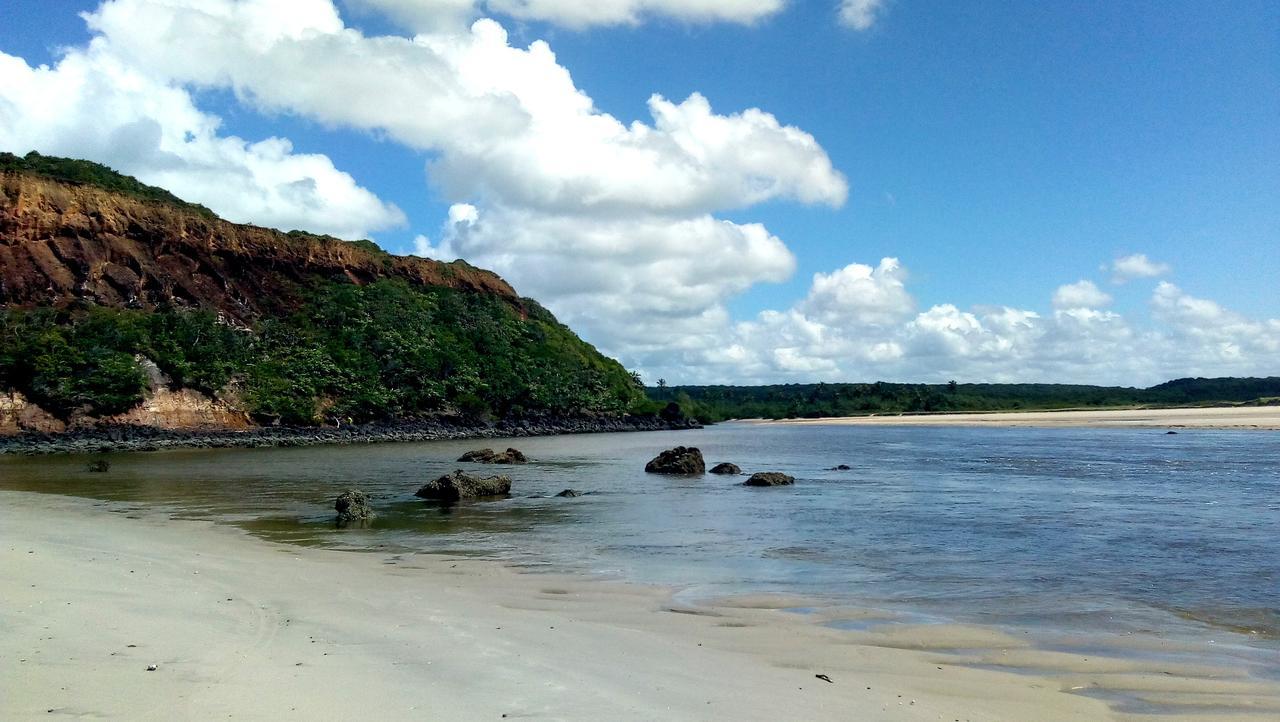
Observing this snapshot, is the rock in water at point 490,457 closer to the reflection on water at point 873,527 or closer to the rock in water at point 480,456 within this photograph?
the rock in water at point 480,456

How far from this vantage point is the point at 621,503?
25109 mm

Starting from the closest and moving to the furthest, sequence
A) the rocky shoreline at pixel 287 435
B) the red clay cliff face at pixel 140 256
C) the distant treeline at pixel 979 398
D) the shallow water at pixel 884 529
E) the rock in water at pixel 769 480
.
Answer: the shallow water at pixel 884 529 < the rock in water at pixel 769 480 < the rocky shoreline at pixel 287 435 < the red clay cliff face at pixel 140 256 < the distant treeline at pixel 979 398

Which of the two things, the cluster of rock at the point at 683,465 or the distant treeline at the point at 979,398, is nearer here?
the cluster of rock at the point at 683,465

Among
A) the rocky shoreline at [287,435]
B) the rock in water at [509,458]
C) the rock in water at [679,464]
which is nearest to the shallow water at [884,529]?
the rock in water at [679,464]

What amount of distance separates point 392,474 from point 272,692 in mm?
30987

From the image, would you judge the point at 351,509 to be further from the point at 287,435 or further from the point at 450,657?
the point at 287,435

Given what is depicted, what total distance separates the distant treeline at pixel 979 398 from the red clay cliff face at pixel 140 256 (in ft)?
245

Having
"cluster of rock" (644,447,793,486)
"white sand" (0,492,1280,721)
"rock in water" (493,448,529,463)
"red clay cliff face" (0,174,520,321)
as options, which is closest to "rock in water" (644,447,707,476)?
"cluster of rock" (644,447,793,486)

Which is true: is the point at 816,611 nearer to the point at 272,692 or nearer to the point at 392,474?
the point at 272,692

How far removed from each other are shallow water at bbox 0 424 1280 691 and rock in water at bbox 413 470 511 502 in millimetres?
669

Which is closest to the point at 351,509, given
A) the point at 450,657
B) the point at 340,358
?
the point at 450,657

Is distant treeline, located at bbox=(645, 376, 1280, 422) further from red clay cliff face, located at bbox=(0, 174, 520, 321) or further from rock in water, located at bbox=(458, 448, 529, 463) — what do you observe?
rock in water, located at bbox=(458, 448, 529, 463)

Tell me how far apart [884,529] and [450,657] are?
46.0 feet

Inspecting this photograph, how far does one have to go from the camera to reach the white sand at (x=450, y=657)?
19.6 feet
